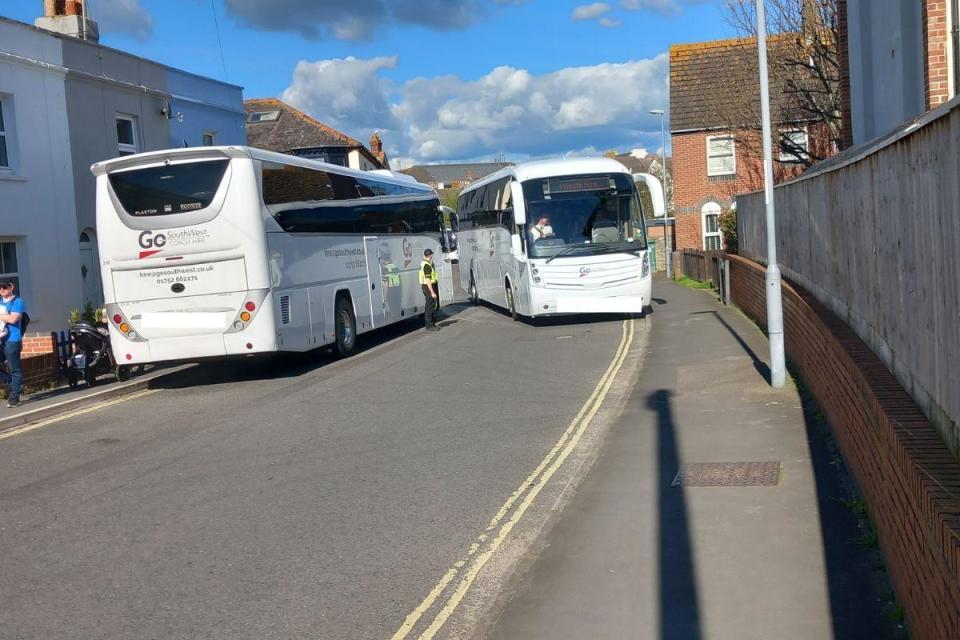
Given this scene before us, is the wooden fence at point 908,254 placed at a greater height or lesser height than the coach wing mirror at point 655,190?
lesser

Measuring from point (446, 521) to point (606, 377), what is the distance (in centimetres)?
700

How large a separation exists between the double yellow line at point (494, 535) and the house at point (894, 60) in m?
5.42

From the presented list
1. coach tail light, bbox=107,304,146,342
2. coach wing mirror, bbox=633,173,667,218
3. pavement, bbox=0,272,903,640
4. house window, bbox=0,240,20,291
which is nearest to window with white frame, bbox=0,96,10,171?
house window, bbox=0,240,20,291

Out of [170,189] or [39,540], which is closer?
[39,540]

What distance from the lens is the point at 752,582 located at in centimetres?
561

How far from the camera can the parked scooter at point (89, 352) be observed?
1517 centimetres

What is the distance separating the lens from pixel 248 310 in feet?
47.1

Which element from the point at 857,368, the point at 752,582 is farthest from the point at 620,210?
the point at 752,582

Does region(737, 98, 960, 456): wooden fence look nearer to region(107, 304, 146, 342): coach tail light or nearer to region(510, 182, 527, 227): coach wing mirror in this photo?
region(107, 304, 146, 342): coach tail light

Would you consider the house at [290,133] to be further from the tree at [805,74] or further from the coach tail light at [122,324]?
the coach tail light at [122,324]

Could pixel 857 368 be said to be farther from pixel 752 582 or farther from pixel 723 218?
pixel 723 218

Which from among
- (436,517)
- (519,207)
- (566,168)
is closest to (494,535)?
(436,517)

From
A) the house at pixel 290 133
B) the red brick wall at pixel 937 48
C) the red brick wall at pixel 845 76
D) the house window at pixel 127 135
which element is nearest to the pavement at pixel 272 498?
the red brick wall at pixel 937 48

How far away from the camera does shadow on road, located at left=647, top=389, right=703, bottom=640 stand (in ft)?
16.7
